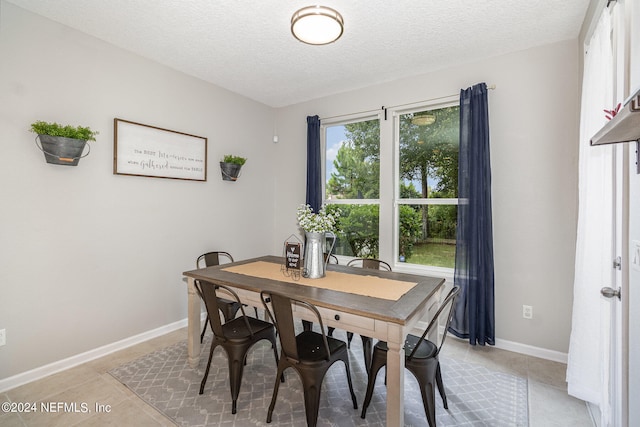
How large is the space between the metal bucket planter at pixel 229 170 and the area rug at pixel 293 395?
1.98m

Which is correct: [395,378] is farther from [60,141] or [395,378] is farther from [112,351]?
[60,141]

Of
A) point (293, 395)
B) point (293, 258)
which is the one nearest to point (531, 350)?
point (293, 395)

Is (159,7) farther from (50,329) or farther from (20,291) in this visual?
(50,329)

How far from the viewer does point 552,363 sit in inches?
103

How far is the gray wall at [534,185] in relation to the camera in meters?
2.63

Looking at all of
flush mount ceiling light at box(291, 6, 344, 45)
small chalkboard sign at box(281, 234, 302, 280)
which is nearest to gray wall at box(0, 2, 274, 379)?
small chalkboard sign at box(281, 234, 302, 280)

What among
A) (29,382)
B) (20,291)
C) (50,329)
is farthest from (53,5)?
(29,382)

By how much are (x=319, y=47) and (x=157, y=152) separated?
1.87 metres

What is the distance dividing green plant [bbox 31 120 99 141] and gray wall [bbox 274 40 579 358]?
333cm

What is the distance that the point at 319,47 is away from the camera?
2.80 m

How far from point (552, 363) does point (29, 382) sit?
413cm

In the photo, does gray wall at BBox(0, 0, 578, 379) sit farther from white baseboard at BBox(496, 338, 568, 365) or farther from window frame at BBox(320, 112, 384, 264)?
window frame at BBox(320, 112, 384, 264)

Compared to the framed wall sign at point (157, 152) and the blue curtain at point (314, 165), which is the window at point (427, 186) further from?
the framed wall sign at point (157, 152)

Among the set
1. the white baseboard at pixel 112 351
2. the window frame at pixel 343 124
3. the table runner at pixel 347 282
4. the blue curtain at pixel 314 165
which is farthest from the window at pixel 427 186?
the table runner at pixel 347 282
